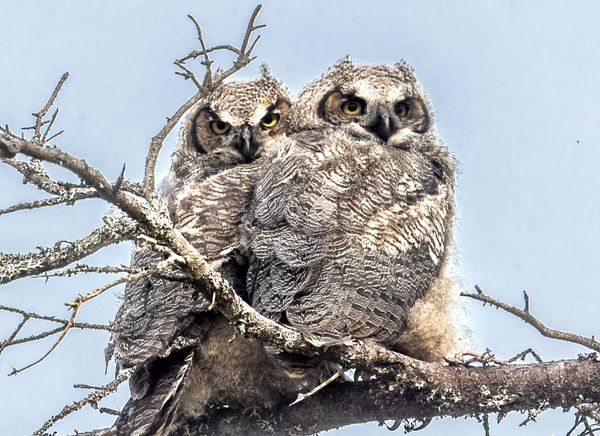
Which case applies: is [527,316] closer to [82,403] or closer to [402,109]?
[82,403]

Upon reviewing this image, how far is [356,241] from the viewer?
13.3ft

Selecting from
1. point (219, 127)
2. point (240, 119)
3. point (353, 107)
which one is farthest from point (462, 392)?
point (219, 127)

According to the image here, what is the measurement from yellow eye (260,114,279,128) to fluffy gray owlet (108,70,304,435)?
0.41 metres

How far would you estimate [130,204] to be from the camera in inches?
106

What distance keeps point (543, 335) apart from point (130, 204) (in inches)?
65.8

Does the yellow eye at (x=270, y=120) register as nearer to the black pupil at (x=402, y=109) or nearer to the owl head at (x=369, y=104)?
the owl head at (x=369, y=104)

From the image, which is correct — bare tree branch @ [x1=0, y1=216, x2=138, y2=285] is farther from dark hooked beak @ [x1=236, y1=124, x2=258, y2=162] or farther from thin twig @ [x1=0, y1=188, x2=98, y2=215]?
dark hooked beak @ [x1=236, y1=124, x2=258, y2=162]

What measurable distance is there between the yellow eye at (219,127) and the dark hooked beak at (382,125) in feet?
3.16

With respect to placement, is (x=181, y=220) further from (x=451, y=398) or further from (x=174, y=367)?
(x=451, y=398)

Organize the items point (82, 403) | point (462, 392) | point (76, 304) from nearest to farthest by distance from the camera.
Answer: point (76, 304)
point (82, 403)
point (462, 392)

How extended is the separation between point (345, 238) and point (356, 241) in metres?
0.06

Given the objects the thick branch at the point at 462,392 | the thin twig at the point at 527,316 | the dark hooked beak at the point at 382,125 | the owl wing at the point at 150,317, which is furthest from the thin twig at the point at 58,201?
the dark hooked beak at the point at 382,125

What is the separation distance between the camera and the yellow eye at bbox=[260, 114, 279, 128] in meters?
5.58

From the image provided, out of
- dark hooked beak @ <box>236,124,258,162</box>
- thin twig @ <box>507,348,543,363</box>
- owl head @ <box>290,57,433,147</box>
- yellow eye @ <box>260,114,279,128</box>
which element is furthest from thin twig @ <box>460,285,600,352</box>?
yellow eye @ <box>260,114,279,128</box>
